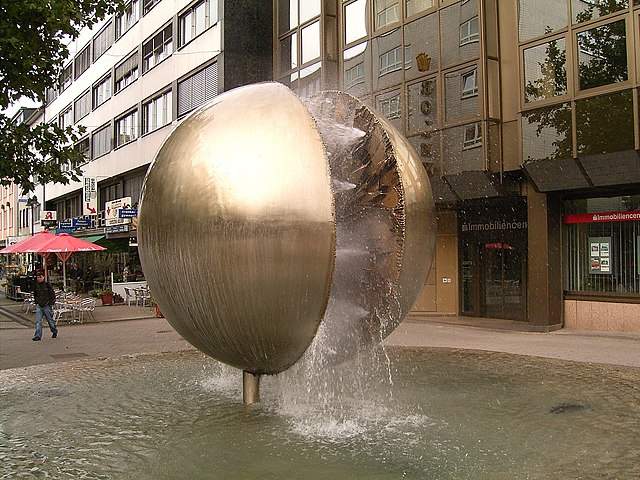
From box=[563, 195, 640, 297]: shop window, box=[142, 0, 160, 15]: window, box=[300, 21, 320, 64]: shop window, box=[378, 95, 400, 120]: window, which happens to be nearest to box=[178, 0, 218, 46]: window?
box=[142, 0, 160, 15]: window

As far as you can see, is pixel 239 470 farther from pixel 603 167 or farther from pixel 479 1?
pixel 479 1

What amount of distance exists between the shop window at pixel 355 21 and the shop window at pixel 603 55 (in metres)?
7.15

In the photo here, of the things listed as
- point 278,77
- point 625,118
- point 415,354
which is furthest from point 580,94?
point 278,77

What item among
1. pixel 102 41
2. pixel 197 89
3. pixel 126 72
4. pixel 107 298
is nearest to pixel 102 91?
pixel 102 41

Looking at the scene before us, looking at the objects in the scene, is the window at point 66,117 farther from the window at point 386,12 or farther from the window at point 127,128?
the window at point 386,12

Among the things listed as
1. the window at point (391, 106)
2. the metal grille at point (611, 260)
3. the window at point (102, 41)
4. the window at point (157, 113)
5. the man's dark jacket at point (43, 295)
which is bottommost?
the man's dark jacket at point (43, 295)

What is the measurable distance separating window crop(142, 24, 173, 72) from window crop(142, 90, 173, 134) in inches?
81.3

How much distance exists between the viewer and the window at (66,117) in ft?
171

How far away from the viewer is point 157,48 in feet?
114

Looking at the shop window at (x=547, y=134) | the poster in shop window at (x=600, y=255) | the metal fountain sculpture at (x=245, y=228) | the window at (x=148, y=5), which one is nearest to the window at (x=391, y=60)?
the shop window at (x=547, y=134)

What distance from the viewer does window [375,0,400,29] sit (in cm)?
1920

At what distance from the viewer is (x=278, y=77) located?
78.1 feet

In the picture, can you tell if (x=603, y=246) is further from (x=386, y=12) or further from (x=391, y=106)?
(x=386, y=12)

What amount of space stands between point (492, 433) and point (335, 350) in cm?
142
